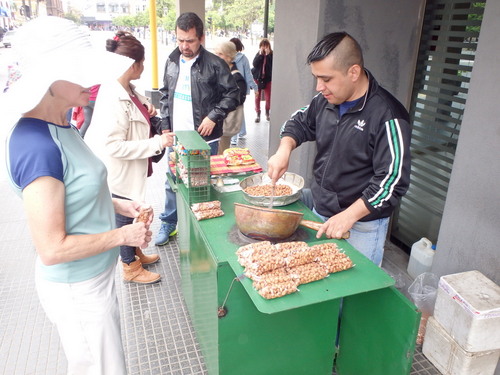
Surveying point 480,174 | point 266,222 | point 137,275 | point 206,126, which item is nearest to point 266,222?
point 266,222

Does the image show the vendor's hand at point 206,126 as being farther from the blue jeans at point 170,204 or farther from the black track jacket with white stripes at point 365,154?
the black track jacket with white stripes at point 365,154

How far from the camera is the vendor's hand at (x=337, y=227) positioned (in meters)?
→ 1.94

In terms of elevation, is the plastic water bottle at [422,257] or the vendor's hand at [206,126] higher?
the vendor's hand at [206,126]

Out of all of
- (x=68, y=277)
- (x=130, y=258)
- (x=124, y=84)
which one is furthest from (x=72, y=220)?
(x=130, y=258)

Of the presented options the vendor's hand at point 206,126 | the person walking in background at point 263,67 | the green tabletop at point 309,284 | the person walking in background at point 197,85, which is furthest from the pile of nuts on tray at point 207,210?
the person walking in background at point 263,67

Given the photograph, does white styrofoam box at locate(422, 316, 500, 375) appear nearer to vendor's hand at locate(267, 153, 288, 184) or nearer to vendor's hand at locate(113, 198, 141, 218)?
vendor's hand at locate(267, 153, 288, 184)

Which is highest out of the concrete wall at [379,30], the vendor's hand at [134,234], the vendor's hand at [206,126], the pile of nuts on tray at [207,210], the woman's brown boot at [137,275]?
the concrete wall at [379,30]

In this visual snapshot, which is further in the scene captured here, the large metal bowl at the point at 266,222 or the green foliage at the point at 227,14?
the green foliage at the point at 227,14

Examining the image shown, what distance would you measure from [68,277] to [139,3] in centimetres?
6653

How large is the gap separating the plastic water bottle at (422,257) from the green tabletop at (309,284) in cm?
161

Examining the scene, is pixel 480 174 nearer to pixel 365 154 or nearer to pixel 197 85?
pixel 365 154

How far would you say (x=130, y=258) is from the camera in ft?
11.1

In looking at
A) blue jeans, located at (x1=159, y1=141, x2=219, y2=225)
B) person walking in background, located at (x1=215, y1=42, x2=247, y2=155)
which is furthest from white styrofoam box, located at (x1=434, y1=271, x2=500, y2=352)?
person walking in background, located at (x1=215, y1=42, x2=247, y2=155)

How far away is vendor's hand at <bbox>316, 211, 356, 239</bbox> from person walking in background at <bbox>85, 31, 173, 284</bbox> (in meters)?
1.40
